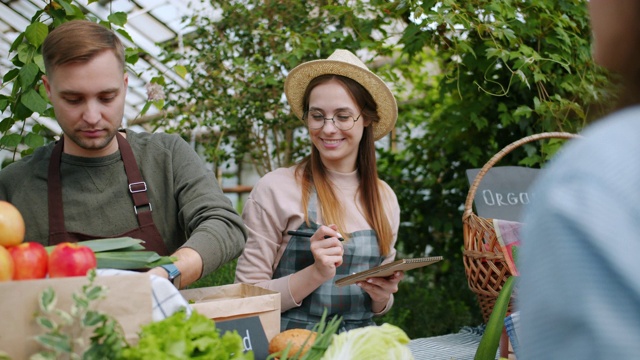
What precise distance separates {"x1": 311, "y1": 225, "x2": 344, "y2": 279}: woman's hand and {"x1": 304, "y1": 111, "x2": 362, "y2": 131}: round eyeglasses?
1.56 feet

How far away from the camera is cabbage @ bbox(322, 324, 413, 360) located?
1.32m

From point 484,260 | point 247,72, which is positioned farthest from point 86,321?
point 247,72

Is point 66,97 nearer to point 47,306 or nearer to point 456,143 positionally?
point 47,306

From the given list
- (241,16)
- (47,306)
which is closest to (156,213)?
(47,306)

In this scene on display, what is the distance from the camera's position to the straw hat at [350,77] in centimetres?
254

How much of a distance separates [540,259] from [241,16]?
4.65 meters

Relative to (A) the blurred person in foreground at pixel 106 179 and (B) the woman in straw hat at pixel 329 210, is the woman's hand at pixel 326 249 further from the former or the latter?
Answer: (A) the blurred person in foreground at pixel 106 179

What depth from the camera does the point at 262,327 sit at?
151 cm

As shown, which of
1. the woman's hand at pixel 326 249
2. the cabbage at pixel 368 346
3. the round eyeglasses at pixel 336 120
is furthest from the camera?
the round eyeglasses at pixel 336 120

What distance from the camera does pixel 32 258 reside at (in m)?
1.18

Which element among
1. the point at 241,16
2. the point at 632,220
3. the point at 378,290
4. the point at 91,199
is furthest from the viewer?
the point at 241,16

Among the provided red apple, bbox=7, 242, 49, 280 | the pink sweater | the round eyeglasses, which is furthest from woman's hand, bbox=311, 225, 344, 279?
red apple, bbox=7, 242, 49, 280

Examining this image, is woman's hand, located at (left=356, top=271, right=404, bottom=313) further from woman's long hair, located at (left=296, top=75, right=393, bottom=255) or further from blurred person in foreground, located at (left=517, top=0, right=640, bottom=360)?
blurred person in foreground, located at (left=517, top=0, right=640, bottom=360)

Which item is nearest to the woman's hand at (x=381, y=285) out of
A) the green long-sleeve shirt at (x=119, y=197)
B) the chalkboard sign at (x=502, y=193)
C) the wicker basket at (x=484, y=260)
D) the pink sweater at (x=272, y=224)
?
the pink sweater at (x=272, y=224)
